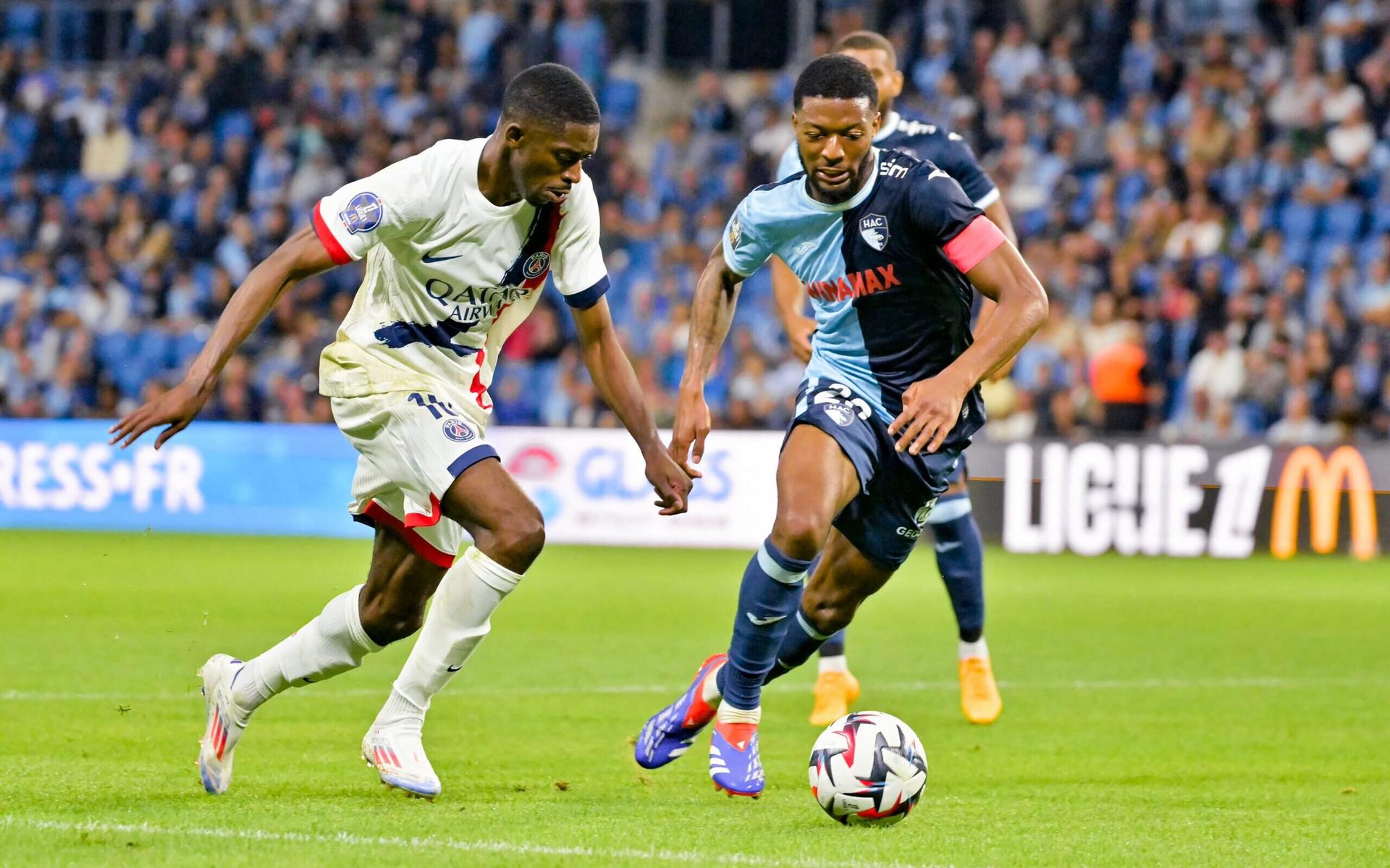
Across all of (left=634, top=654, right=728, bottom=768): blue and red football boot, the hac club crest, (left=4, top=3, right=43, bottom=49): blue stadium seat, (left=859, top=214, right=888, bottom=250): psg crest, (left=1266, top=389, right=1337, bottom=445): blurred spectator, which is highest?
(left=859, top=214, right=888, bottom=250): psg crest

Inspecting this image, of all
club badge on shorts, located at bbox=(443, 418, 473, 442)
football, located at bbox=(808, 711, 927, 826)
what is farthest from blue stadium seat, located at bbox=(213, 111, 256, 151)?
football, located at bbox=(808, 711, 927, 826)

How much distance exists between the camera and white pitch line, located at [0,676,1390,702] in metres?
7.64

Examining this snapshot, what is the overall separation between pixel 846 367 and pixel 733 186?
48.1 feet

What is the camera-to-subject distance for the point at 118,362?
787 inches

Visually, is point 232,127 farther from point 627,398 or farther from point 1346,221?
point 627,398

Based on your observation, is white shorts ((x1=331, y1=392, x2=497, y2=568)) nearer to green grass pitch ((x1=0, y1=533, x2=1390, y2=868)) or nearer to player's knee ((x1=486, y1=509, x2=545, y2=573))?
player's knee ((x1=486, y1=509, x2=545, y2=573))

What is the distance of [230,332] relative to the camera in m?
5.05

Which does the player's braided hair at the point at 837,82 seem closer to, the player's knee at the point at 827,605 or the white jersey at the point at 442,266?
the white jersey at the point at 442,266

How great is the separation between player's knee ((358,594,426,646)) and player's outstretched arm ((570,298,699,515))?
0.81 meters

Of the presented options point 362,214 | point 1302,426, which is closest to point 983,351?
point 362,214

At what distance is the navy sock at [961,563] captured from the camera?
24.9 feet

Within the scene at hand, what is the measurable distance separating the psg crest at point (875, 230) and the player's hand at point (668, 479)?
91cm

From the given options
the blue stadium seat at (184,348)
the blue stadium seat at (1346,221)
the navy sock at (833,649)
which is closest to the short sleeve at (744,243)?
the navy sock at (833,649)

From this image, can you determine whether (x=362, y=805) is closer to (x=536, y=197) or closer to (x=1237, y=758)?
(x=536, y=197)
